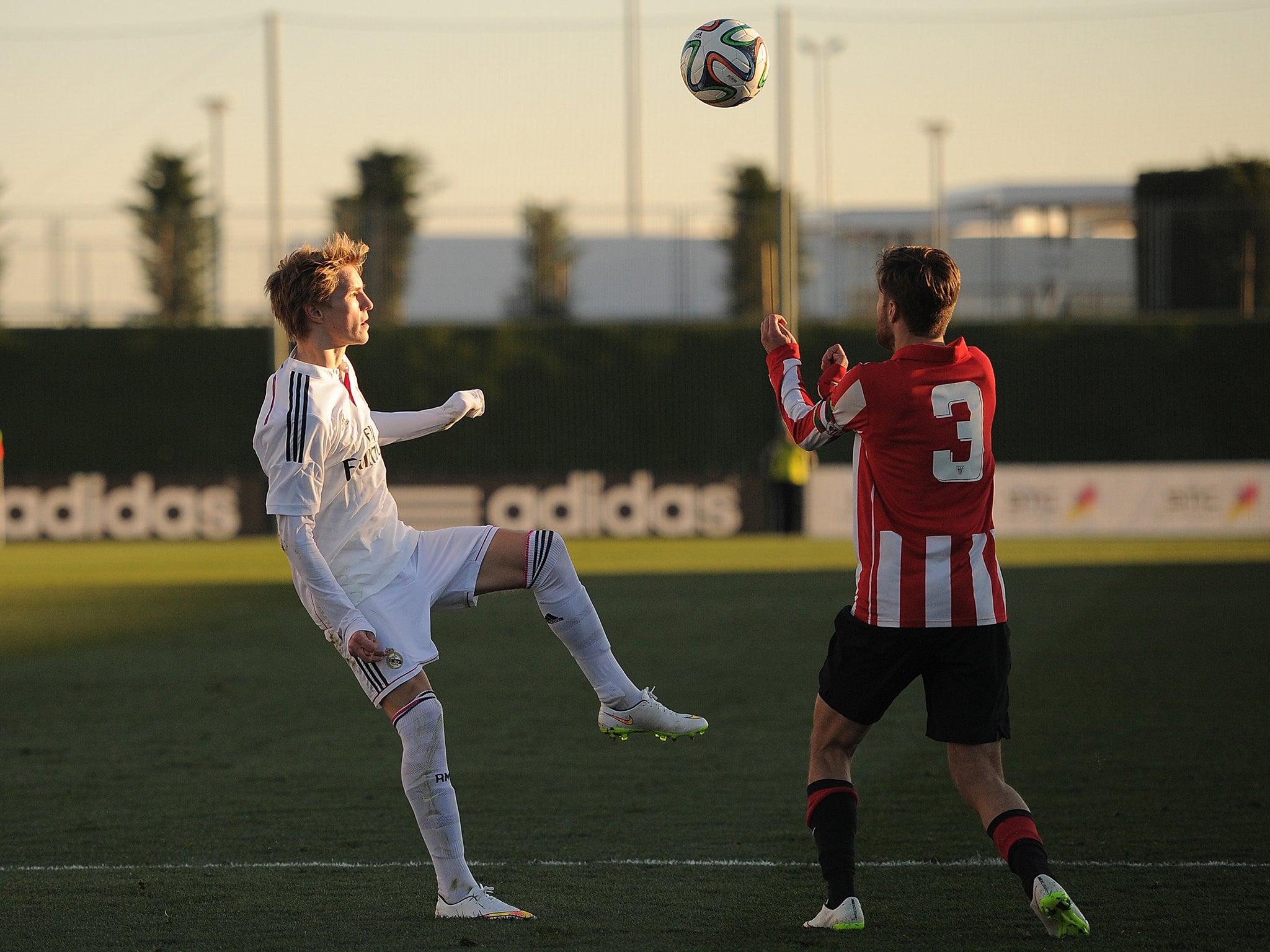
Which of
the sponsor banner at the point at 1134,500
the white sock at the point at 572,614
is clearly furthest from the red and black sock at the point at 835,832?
the sponsor banner at the point at 1134,500

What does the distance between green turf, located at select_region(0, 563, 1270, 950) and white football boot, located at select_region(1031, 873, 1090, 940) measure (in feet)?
0.43

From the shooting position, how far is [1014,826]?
15.1 ft

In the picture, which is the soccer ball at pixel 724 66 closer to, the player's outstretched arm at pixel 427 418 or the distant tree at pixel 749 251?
the player's outstretched arm at pixel 427 418

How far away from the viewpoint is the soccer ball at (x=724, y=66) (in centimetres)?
690

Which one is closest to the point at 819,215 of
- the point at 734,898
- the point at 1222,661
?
the point at 1222,661

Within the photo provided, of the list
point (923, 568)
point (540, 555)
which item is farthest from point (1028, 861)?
point (540, 555)

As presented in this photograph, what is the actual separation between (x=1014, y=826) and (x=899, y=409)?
1.22m

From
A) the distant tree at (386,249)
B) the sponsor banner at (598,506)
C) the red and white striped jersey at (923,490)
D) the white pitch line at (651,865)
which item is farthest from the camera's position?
the distant tree at (386,249)

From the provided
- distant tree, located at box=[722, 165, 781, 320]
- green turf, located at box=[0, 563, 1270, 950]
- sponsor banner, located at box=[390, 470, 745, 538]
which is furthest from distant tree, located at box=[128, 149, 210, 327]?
green turf, located at box=[0, 563, 1270, 950]

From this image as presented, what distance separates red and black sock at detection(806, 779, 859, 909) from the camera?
475 centimetres

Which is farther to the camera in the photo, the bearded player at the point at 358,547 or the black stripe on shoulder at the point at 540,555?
the black stripe on shoulder at the point at 540,555

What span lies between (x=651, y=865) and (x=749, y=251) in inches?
1085

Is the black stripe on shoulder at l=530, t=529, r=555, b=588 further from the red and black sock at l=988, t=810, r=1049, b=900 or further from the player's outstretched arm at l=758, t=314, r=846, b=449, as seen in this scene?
the red and black sock at l=988, t=810, r=1049, b=900

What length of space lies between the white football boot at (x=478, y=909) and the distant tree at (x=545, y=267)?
91.3ft
